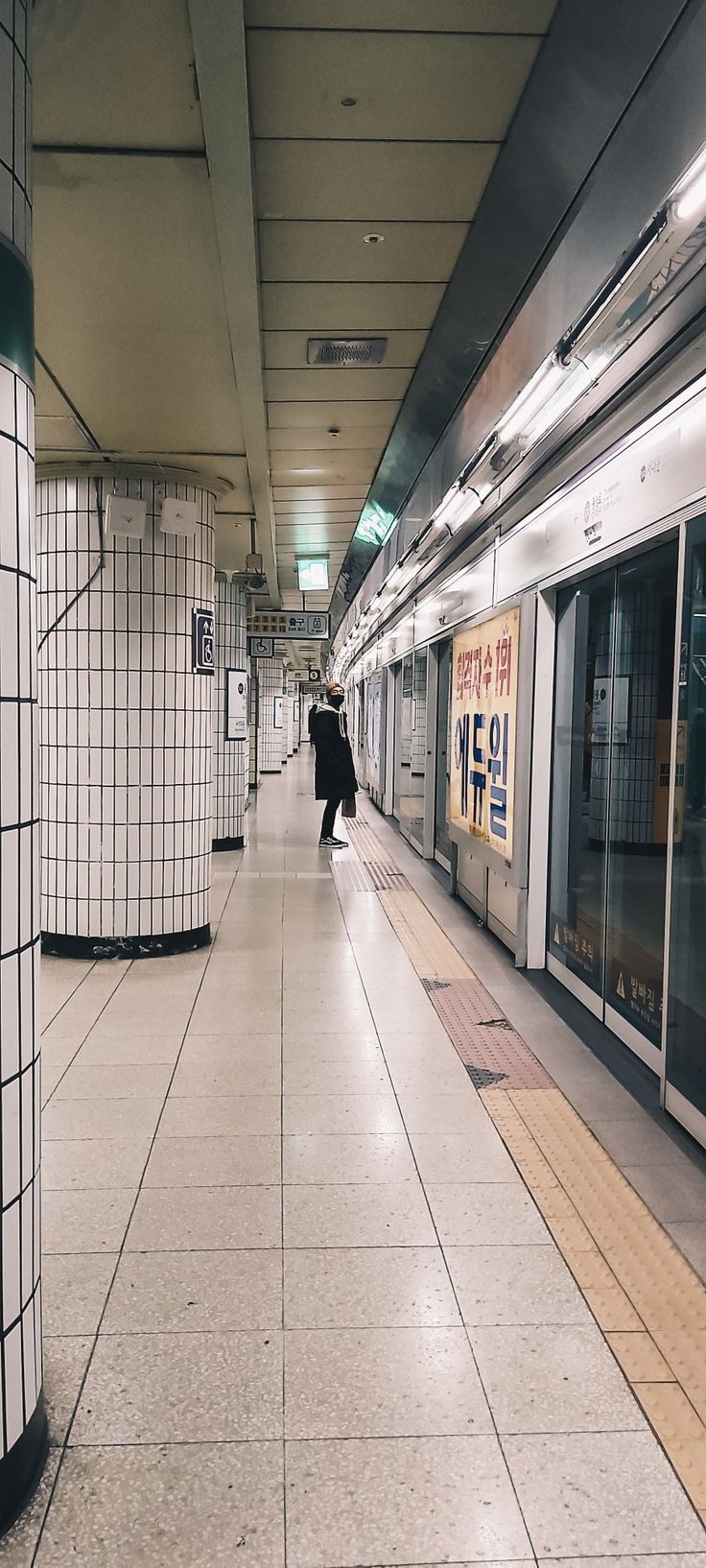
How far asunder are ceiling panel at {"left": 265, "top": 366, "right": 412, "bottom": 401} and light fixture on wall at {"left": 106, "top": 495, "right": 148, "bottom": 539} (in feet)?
3.09

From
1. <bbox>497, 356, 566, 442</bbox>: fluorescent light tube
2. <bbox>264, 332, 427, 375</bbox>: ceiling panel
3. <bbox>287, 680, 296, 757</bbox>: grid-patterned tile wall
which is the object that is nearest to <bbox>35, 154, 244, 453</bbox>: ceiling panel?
<bbox>264, 332, 427, 375</bbox>: ceiling panel

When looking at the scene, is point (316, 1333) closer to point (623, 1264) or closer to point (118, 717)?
point (623, 1264)

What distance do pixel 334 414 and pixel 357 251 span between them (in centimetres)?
180

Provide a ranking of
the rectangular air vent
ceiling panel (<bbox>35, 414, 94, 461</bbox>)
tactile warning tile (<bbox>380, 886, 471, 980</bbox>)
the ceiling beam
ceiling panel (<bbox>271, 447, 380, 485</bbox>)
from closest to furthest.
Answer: the ceiling beam
the rectangular air vent
ceiling panel (<bbox>35, 414, 94, 461</bbox>)
tactile warning tile (<bbox>380, 886, 471, 980</bbox>)
ceiling panel (<bbox>271, 447, 380, 485</bbox>)

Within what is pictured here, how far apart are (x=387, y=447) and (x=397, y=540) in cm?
271

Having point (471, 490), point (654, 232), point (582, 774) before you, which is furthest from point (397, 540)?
point (654, 232)

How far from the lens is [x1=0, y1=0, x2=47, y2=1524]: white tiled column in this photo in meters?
1.64

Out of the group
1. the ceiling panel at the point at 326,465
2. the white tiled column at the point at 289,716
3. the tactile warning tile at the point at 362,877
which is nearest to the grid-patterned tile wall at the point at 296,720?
the white tiled column at the point at 289,716

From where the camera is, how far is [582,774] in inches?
187

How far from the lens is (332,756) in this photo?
9781mm

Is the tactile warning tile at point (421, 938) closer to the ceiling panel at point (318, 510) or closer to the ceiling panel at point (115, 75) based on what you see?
the ceiling panel at point (318, 510)

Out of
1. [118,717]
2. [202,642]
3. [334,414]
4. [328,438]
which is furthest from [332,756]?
[334,414]

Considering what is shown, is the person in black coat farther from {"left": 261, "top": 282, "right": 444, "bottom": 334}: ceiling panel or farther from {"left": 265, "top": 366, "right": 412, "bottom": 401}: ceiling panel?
{"left": 261, "top": 282, "right": 444, "bottom": 334}: ceiling panel

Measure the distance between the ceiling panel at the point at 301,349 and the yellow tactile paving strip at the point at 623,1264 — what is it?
2987mm
